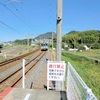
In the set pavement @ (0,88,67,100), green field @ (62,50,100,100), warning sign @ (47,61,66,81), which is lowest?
Result: green field @ (62,50,100,100)

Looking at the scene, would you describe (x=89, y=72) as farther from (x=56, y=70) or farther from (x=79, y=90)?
(x=79, y=90)

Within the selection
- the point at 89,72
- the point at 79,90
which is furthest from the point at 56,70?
the point at 89,72

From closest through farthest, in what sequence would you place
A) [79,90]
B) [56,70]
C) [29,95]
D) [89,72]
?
1. [79,90]
2. [29,95]
3. [56,70]
4. [89,72]

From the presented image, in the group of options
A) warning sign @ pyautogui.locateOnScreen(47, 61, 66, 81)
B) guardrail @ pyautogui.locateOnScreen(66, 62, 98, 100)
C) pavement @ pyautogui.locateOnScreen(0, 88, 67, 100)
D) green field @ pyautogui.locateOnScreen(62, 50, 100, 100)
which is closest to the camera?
guardrail @ pyautogui.locateOnScreen(66, 62, 98, 100)

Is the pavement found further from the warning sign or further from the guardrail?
the guardrail

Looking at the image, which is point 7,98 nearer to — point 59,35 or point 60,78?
point 60,78

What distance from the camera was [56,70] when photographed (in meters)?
8.61

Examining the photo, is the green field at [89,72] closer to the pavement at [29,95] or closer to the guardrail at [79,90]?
the pavement at [29,95]

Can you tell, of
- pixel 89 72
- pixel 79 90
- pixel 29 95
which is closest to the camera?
pixel 79 90

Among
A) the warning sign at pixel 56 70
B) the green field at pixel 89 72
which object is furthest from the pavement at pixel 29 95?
the green field at pixel 89 72

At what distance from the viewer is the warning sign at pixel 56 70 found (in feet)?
27.9

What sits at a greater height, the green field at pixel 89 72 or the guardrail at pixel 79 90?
the guardrail at pixel 79 90

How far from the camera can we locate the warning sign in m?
8.51

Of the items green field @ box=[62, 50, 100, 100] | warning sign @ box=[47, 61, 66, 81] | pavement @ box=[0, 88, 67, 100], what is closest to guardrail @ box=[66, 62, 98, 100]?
pavement @ box=[0, 88, 67, 100]
